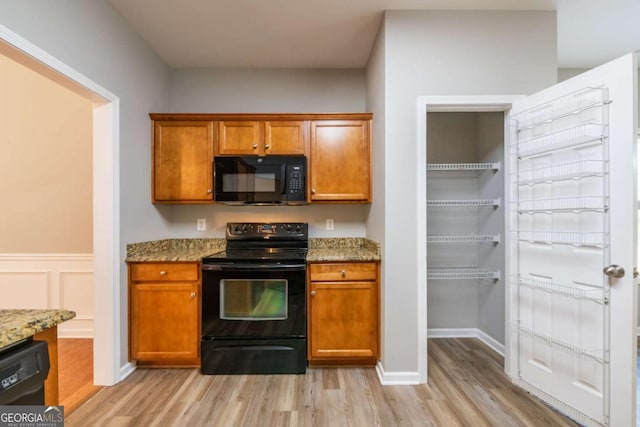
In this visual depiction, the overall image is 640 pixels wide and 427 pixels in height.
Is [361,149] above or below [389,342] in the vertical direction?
above

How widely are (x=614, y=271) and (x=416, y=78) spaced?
1.68m

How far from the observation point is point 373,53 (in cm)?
279

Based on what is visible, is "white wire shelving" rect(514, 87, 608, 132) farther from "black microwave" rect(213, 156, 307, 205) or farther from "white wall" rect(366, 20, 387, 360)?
"black microwave" rect(213, 156, 307, 205)

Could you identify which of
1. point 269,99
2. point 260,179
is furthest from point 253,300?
point 269,99

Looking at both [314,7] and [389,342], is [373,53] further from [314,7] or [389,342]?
[389,342]

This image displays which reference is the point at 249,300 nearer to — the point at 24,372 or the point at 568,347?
the point at 24,372

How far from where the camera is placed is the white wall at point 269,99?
323cm

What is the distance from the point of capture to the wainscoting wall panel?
3.15 m

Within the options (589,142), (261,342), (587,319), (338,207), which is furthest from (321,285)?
(589,142)

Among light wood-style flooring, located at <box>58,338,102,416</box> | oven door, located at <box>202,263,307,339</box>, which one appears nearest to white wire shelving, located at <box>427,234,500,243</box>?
oven door, located at <box>202,263,307,339</box>

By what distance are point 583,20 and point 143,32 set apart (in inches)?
140

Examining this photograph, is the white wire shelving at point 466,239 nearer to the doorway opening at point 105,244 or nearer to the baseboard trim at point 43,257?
the doorway opening at point 105,244

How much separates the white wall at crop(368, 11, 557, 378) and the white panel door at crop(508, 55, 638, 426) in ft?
1.21

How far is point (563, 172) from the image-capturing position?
6.36ft
